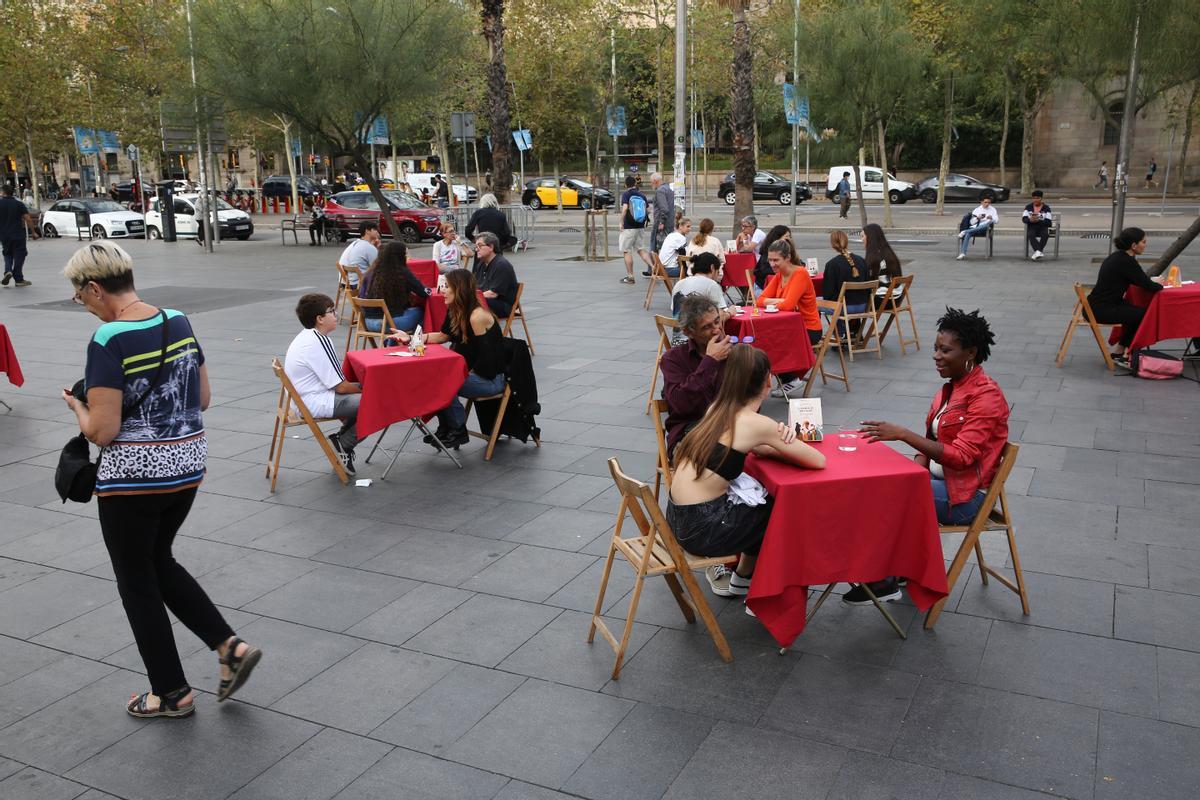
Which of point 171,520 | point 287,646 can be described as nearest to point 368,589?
point 287,646

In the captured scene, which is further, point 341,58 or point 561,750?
point 341,58

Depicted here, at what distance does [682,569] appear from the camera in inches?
162

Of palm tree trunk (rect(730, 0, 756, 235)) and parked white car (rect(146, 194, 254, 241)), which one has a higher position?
palm tree trunk (rect(730, 0, 756, 235))

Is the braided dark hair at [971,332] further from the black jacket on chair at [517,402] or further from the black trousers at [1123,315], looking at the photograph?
the black trousers at [1123,315]

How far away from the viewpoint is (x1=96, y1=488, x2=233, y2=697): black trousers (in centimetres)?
367

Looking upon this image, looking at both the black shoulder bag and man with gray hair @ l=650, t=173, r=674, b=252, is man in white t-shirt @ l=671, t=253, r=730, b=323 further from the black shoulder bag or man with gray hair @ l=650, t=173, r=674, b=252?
man with gray hair @ l=650, t=173, r=674, b=252

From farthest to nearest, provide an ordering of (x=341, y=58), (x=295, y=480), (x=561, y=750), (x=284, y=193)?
(x=284, y=193)
(x=341, y=58)
(x=295, y=480)
(x=561, y=750)

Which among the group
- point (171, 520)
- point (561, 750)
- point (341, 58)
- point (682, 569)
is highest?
point (341, 58)

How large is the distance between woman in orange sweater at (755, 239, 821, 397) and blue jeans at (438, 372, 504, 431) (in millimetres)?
2871

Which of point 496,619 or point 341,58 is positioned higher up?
point 341,58

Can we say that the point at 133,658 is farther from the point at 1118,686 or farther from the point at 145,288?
the point at 145,288

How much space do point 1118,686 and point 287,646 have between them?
11.3ft

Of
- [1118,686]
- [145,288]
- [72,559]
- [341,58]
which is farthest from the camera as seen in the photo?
[341,58]

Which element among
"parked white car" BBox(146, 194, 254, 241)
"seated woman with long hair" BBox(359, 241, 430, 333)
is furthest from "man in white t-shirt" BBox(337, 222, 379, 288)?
"parked white car" BBox(146, 194, 254, 241)
